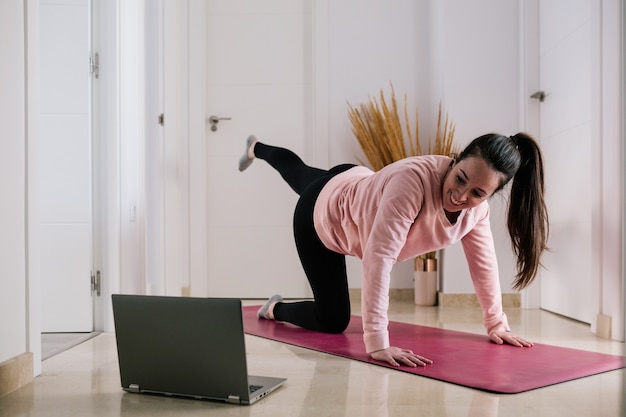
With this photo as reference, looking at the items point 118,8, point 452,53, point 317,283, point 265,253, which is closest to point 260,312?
point 317,283

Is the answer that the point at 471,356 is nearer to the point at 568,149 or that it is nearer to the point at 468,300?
the point at 568,149

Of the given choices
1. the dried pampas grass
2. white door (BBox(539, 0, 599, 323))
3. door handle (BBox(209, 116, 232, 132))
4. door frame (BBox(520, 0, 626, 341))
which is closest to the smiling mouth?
door frame (BBox(520, 0, 626, 341))

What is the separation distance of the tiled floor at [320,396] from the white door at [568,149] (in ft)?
4.27

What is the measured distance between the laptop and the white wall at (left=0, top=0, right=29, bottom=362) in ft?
1.02

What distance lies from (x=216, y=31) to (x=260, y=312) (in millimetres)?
2087

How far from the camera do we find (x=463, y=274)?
4.03 meters

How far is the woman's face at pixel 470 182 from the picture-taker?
1.96 m

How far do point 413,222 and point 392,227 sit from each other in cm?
11

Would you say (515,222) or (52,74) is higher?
(52,74)

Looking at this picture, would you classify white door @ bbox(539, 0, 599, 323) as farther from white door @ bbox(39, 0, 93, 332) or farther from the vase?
white door @ bbox(39, 0, 93, 332)

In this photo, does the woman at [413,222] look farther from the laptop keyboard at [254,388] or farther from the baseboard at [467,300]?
the baseboard at [467,300]

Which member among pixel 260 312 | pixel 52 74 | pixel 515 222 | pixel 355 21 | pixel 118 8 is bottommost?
pixel 260 312

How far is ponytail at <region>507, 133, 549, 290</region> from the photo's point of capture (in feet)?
7.14

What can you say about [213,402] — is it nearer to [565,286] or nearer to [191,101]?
[565,286]
